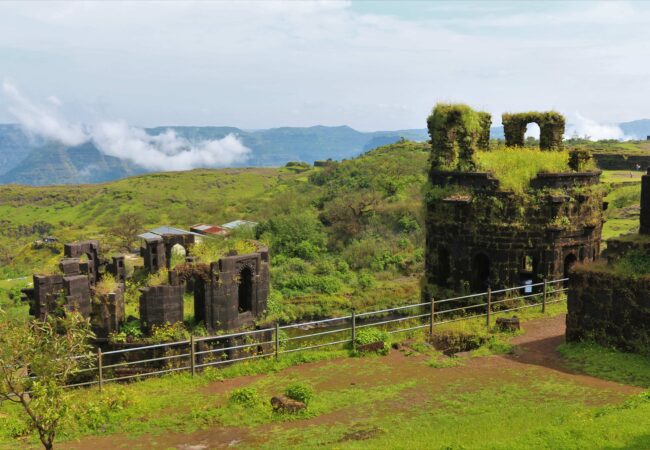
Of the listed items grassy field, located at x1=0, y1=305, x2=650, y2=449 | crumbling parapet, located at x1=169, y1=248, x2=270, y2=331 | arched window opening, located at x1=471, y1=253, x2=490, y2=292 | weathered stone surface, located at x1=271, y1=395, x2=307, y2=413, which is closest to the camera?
grassy field, located at x1=0, y1=305, x2=650, y2=449

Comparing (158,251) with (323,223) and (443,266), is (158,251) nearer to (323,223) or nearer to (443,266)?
(443,266)

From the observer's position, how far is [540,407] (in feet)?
37.2

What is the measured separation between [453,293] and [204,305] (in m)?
8.82

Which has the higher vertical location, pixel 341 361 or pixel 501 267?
pixel 501 267

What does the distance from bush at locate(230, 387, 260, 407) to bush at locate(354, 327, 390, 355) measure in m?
4.02

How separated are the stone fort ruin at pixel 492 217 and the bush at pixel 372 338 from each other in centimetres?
640

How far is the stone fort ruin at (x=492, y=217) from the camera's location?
66.5 feet

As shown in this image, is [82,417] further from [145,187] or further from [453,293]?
[145,187]

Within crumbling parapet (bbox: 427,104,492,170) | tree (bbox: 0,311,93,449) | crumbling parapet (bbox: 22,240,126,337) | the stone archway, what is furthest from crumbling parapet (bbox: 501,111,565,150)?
tree (bbox: 0,311,93,449)

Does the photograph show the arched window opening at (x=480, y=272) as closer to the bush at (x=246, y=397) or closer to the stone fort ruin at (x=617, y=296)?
the stone fort ruin at (x=617, y=296)

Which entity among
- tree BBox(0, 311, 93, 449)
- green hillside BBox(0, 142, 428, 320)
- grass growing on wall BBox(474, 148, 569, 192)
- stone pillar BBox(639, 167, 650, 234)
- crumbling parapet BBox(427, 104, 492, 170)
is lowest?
green hillside BBox(0, 142, 428, 320)

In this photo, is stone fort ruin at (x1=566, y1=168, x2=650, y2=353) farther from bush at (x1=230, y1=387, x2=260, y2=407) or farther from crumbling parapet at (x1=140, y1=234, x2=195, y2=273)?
crumbling parapet at (x1=140, y1=234, x2=195, y2=273)

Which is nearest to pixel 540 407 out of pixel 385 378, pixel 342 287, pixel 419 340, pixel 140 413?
pixel 385 378

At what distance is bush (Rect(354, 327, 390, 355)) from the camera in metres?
15.3
